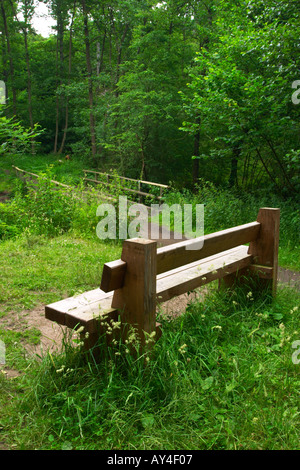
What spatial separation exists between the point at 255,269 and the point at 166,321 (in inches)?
49.7

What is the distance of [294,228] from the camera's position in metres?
7.32

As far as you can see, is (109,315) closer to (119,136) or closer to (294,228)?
(294,228)

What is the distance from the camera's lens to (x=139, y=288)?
240 cm

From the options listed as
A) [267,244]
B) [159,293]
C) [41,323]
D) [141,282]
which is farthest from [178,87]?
[141,282]

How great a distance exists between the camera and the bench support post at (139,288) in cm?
236

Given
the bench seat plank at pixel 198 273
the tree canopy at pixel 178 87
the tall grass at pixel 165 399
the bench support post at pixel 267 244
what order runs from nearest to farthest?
the tall grass at pixel 165 399
the bench seat plank at pixel 198 273
the bench support post at pixel 267 244
the tree canopy at pixel 178 87

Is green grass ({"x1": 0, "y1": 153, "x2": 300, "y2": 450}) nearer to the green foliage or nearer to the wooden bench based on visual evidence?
the wooden bench

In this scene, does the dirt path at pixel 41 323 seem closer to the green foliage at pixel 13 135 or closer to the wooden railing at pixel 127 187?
the green foliage at pixel 13 135

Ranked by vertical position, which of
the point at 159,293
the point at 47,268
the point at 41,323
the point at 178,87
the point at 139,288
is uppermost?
the point at 178,87

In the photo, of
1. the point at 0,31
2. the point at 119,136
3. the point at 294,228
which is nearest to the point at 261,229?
the point at 294,228

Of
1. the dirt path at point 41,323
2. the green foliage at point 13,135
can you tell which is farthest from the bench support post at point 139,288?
the green foliage at point 13,135

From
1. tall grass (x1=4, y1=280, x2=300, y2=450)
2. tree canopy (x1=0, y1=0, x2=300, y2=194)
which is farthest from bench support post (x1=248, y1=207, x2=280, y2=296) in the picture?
tree canopy (x1=0, y1=0, x2=300, y2=194)

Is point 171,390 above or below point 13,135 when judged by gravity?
below

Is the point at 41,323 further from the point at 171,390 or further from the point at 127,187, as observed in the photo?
the point at 127,187
